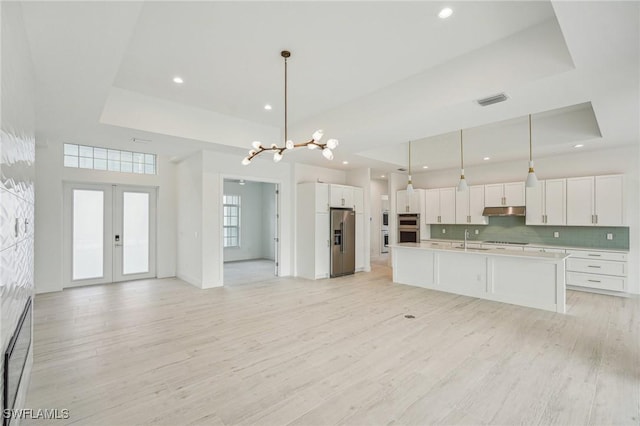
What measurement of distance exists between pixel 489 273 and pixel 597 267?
7.61ft

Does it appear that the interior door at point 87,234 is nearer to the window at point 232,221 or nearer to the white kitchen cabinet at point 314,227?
the window at point 232,221

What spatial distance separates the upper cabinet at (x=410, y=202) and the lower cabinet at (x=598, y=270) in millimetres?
3504

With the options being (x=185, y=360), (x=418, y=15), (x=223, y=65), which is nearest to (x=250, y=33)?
(x=223, y=65)

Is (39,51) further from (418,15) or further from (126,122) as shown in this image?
(418,15)

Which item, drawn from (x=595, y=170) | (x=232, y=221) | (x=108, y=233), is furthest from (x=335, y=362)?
(x=232, y=221)

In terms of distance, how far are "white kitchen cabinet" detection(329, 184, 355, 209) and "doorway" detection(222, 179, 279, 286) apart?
2872 millimetres

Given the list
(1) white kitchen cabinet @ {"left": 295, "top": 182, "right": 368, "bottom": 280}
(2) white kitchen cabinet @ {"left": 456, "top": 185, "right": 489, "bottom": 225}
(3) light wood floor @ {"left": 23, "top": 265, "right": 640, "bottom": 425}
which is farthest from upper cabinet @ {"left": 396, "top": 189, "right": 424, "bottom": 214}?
(3) light wood floor @ {"left": 23, "top": 265, "right": 640, "bottom": 425}

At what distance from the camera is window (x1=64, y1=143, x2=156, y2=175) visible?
6.09 m

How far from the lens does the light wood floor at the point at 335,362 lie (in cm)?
228

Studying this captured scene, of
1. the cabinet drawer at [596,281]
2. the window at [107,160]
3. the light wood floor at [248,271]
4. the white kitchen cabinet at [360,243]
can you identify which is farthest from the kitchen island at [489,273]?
the window at [107,160]

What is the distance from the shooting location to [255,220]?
1070 centimetres
